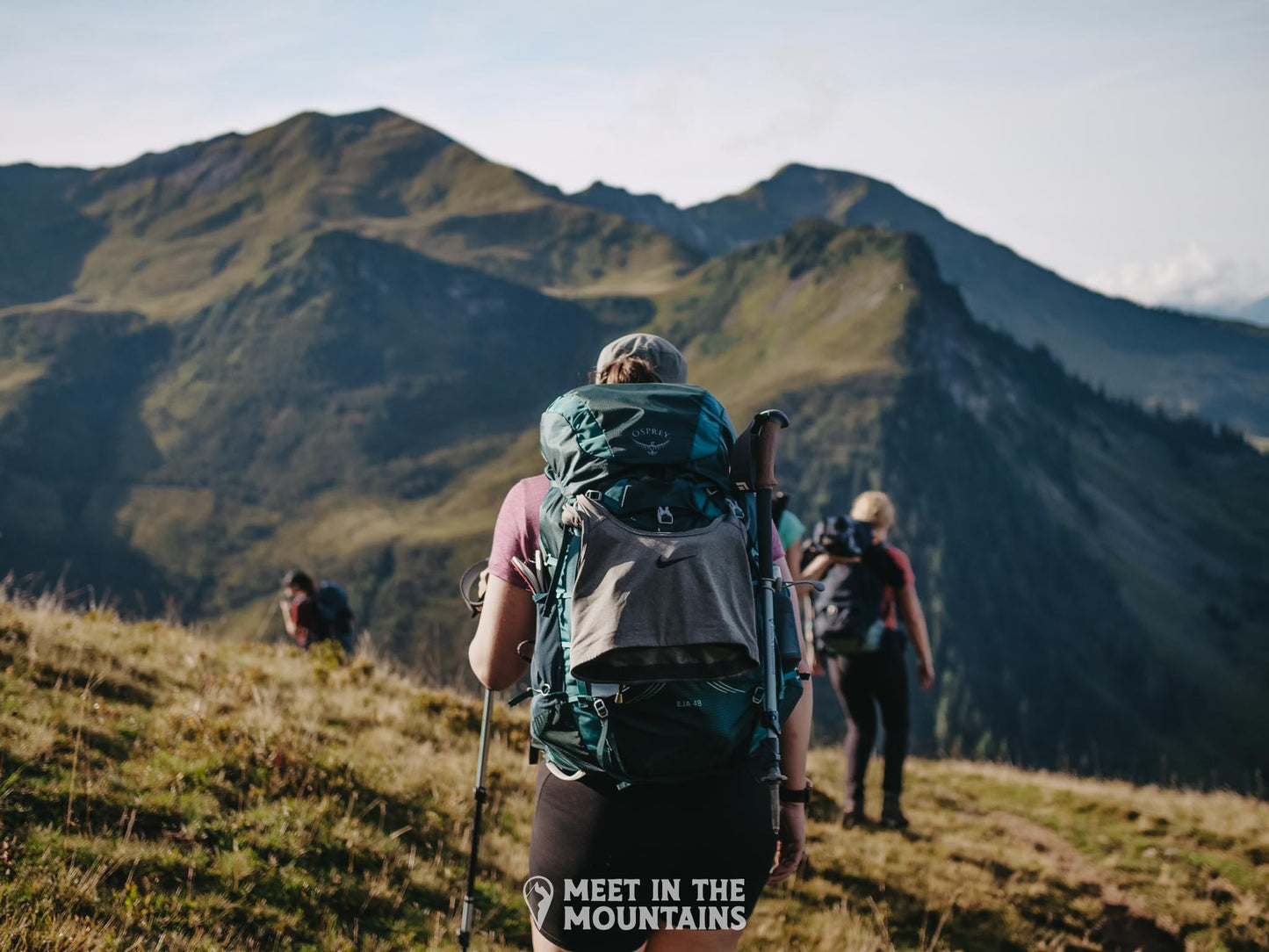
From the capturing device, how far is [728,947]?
2.98m

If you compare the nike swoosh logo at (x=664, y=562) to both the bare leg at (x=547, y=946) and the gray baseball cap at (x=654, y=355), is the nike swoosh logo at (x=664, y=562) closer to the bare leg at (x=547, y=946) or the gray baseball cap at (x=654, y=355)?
the gray baseball cap at (x=654, y=355)

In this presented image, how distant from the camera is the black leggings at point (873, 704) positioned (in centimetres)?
812

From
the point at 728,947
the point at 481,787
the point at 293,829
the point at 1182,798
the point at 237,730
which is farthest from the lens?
the point at 1182,798

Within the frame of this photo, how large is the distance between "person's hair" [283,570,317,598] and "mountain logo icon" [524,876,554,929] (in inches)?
376

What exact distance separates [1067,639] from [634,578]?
194 metres

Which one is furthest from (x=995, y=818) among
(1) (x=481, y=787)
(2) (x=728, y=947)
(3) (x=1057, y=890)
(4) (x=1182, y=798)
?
(2) (x=728, y=947)

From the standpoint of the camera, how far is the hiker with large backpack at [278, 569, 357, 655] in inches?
443

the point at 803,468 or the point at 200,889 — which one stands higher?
the point at 803,468

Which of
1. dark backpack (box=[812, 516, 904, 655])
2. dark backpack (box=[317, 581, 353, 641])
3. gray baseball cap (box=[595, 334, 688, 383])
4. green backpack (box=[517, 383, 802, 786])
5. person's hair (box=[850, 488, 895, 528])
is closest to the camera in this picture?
green backpack (box=[517, 383, 802, 786])

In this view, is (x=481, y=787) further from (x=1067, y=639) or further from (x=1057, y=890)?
(x=1067, y=639)

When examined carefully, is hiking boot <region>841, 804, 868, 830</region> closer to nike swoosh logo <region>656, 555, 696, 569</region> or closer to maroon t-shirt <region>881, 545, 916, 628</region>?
maroon t-shirt <region>881, 545, 916, 628</region>

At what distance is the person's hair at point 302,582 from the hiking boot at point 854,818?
271 inches

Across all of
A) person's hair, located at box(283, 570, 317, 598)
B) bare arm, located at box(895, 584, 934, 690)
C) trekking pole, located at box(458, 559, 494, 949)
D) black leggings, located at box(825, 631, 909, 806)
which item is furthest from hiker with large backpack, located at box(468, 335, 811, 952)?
person's hair, located at box(283, 570, 317, 598)

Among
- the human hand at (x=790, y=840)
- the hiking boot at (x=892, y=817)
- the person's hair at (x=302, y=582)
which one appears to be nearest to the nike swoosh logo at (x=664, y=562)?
the human hand at (x=790, y=840)
